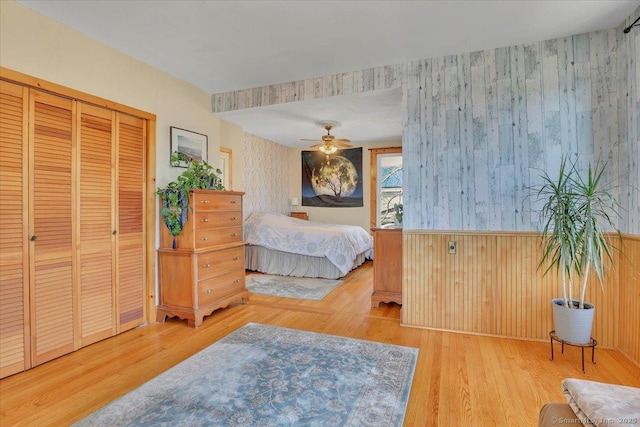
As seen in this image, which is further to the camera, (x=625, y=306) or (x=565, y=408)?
(x=625, y=306)

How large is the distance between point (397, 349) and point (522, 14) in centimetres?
274

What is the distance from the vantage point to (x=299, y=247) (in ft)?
16.7

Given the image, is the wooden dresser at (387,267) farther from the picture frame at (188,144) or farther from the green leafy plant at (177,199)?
the picture frame at (188,144)

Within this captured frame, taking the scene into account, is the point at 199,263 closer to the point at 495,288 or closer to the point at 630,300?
the point at 495,288

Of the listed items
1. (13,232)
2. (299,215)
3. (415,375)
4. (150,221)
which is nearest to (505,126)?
(415,375)

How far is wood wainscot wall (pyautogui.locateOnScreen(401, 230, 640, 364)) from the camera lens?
2.58 metres

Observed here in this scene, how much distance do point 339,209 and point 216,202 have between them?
4103 millimetres

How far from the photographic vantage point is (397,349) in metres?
2.54

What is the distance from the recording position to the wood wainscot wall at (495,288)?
2576 mm

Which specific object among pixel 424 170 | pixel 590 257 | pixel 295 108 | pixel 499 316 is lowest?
pixel 499 316

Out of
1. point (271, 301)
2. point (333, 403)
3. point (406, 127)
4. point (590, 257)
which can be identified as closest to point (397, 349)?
point (333, 403)

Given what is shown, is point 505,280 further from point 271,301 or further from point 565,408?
point 271,301

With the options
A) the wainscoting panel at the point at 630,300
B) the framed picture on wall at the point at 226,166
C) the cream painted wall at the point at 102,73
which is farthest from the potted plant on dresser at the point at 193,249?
the wainscoting panel at the point at 630,300

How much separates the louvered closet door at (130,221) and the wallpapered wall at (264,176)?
2641mm
